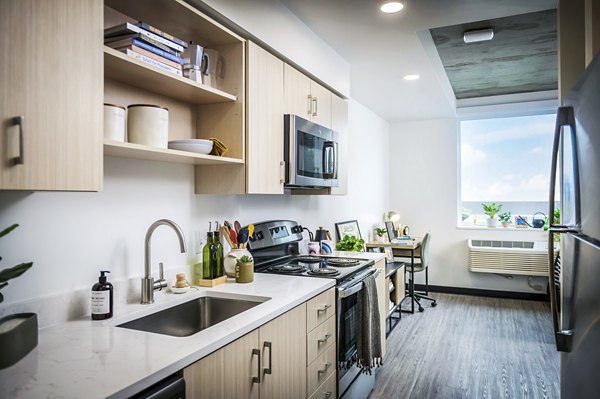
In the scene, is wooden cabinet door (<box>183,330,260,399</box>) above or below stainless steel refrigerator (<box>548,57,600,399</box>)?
below

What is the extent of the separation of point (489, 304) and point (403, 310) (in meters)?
1.17

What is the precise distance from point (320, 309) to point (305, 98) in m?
1.30

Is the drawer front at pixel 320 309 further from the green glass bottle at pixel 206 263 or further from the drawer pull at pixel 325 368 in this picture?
the green glass bottle at pixel 206 263

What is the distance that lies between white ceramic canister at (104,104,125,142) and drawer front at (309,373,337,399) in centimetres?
145

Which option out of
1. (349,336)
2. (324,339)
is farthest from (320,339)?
(349,336)

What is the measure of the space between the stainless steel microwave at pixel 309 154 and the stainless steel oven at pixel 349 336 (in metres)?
0.65

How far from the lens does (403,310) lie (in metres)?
4.77

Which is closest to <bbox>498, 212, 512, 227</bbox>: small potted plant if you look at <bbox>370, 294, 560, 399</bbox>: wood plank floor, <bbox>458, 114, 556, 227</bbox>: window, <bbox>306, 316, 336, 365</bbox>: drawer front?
<bbox>458, 114, 556, 227</bbox>: window

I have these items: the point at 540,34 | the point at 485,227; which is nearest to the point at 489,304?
the point at 485,227

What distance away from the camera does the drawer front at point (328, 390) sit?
203cm

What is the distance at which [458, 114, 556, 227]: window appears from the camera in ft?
17.5

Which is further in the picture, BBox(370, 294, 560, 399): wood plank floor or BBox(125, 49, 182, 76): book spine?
BBox(370, 294, 560, 399): wood plank floor

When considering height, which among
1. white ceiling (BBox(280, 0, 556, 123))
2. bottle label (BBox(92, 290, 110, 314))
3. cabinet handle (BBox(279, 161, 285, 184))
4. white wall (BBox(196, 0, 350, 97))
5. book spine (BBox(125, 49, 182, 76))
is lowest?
bottle label (BBox(92, 290, 110, 314))

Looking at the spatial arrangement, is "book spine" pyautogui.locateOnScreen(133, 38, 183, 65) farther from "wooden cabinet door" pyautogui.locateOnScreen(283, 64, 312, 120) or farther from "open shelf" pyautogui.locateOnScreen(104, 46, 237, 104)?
"wooden cabinet door" pyautogui.locateOnScreen(283, 64, 312, 120)
